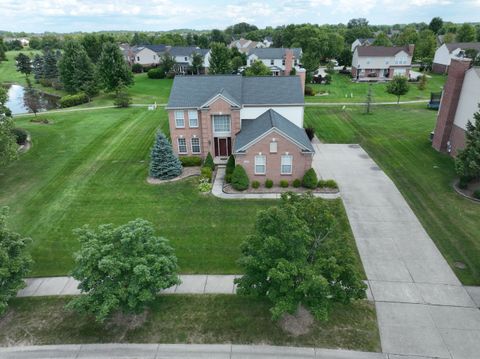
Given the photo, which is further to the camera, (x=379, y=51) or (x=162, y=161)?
(x=379, y=51)

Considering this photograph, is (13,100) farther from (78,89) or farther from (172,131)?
(172,131)

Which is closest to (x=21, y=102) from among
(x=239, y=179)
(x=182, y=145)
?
(x=182, y=145)

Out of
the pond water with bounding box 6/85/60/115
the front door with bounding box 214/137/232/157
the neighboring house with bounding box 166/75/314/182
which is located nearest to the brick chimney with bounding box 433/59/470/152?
the neighboring house with bounding box 166/75/314/182

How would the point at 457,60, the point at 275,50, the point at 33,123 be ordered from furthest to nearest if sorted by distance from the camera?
the point at 275,50 < the point at 33,123 < the point at 457,60

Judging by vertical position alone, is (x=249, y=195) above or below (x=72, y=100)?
below

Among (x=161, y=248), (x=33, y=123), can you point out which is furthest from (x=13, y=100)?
(x=161, y=248)

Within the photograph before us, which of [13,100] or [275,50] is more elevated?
[275,50]

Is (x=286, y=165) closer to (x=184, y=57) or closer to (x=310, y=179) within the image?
(x=310, y=179)
